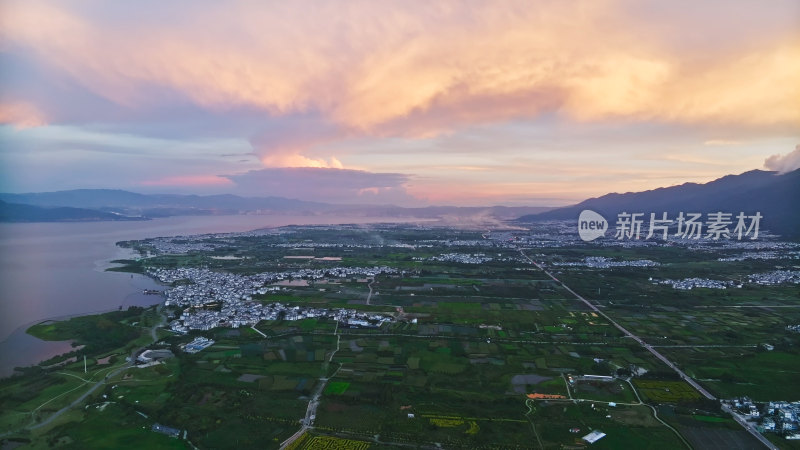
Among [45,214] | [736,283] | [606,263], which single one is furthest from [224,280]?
[45,214]

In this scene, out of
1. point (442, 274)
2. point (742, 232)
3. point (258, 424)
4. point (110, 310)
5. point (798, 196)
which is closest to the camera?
point (258, 424)

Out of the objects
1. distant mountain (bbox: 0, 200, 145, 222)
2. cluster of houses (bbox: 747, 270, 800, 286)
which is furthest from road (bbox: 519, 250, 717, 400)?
distant mountain (bbox: 0, 200, 145, 222)

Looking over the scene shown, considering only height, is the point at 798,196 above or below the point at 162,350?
above

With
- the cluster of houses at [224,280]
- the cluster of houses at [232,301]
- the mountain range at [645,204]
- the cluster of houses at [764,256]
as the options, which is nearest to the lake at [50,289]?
the cluster of houses at [224,280]

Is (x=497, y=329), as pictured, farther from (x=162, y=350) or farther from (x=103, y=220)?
(x=103, y=220)

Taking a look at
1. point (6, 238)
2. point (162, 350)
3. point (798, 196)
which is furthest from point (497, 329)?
point (798, 196)

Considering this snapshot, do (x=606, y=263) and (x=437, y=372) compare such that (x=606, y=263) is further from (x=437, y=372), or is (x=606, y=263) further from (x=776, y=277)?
(x=437, y=372)

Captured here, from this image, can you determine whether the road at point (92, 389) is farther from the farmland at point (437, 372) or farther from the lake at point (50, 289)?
the lake at point (50, 289)
